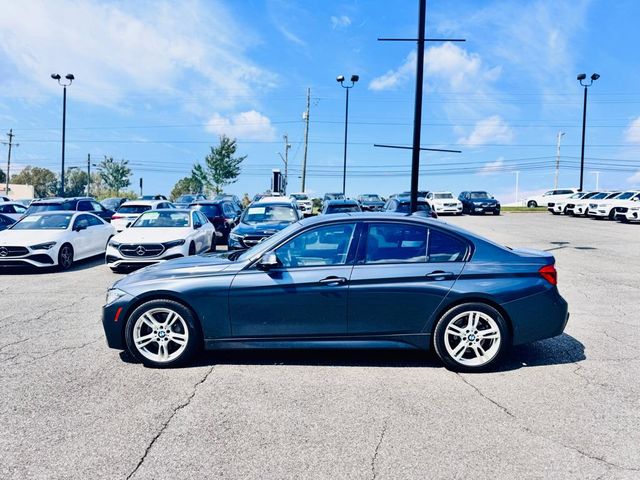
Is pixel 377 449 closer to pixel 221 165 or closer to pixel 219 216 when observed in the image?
pixel 219 216

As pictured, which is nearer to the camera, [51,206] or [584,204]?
[51,206]

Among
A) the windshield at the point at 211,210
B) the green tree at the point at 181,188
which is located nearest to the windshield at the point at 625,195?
the windshield at the point at 211,210

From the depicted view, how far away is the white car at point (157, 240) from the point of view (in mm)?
10820

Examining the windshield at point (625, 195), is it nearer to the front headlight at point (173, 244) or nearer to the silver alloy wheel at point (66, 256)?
the front headlight at point (173, 244)

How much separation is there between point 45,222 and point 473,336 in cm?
1151

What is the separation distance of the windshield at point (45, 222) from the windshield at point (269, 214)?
4534mm

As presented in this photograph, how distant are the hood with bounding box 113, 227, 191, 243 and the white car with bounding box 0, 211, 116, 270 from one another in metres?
1.50

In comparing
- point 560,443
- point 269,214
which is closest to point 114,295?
point 560,443

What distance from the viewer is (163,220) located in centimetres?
1266

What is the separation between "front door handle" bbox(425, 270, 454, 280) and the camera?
4820 mm

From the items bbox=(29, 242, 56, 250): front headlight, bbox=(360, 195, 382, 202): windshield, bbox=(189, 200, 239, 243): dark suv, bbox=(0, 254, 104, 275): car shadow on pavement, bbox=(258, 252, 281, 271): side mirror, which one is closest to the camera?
bbox=(258, 252, 281, 271): side mirror

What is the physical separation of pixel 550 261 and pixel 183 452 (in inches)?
154

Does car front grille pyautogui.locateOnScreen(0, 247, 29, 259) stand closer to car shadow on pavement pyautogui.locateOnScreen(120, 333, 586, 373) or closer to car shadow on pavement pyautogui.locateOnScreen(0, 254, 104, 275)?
car shadow on pavement pyautogui.locateOnScreen(0, 254, 104, 275)

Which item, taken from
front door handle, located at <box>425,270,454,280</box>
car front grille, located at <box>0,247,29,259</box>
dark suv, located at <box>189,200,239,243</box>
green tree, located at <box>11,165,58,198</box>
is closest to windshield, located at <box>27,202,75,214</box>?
dark suv, located at <box>189,200,239,243</box>
